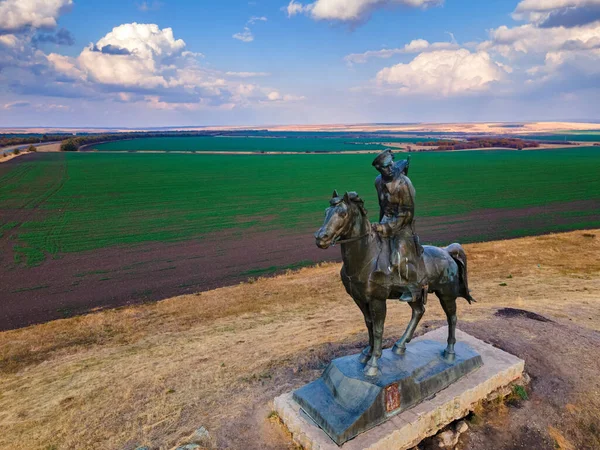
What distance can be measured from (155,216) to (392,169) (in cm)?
3080

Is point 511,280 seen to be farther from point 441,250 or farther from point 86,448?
point 86,448

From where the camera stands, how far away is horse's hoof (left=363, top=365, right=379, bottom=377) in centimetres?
738

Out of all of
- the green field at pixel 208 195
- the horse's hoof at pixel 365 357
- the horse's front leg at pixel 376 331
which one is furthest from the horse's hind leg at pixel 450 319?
the green field at pixel 208 195

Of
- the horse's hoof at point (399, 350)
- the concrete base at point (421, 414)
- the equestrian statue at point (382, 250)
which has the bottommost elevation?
the concrete base at point (421, 414)

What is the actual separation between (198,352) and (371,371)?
19.1 ft

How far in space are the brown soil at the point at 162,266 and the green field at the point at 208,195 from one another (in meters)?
1.60

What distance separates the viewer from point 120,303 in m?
16.9

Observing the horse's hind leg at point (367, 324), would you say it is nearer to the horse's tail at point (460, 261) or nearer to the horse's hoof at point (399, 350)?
the horse's hoof at point (399, 350)

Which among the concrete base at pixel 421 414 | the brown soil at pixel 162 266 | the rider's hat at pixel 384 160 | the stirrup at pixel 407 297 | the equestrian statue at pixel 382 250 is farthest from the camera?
the brown soil at pixel 162 266

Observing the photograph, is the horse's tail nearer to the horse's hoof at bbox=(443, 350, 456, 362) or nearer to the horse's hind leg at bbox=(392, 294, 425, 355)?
the horse's hind leg at bbox=(392, 294, 425, 355)

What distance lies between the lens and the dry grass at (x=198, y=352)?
8.26 m

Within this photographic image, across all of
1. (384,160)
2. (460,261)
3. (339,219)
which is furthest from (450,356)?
(384,160)

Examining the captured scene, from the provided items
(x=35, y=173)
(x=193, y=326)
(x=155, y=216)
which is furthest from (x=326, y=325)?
(x=35, y=173)

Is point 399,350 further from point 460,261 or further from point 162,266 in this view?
point 162,266
